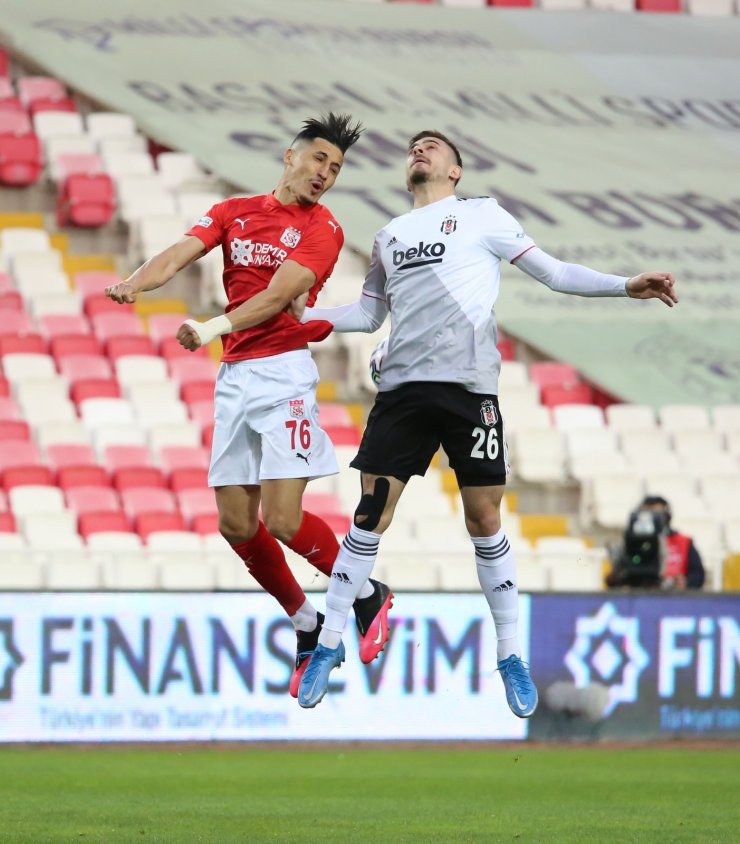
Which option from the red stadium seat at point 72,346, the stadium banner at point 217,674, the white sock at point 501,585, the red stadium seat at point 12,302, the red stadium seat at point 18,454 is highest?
the red stadium seat at point 12,302

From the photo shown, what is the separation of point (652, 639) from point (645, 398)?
13.9 ft

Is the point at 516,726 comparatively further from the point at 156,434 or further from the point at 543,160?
the point at 543,160

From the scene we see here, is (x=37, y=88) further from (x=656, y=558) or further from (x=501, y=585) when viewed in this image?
(x=501, y=585)

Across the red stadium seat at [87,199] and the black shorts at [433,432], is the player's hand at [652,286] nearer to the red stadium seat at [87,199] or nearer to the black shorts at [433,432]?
the black shorts at [433,432]

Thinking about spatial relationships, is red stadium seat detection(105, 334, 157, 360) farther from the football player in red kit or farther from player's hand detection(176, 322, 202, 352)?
player's hand detection(176, 322, 202, 352)

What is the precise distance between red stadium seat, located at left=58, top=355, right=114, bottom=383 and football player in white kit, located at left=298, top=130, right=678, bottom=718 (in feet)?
27.2

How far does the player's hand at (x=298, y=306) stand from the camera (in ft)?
23.4

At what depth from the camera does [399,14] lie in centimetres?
2036

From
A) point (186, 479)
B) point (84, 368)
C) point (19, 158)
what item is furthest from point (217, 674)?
point (19, 158)

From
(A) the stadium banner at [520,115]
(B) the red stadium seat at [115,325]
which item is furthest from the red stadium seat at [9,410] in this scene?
(A) the stadium banner at [520,115]

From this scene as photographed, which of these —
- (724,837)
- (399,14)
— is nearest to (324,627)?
(724,837)

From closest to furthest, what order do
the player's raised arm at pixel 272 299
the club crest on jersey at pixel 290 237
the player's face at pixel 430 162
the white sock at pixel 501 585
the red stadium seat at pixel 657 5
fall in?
the player's raised arm at pixel 272 299
the player's face at pixel 430 162
the club crest on jersey at pixel 290 237
the white sock at pixel 501 585
the red stadium seat at pixel 657 5

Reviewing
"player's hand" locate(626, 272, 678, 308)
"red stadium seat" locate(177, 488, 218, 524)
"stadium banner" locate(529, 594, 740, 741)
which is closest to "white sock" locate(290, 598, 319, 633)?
"player's hand" locate(626, 272, 678, 308)

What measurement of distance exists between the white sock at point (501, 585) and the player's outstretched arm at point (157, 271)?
1608 millimetres
